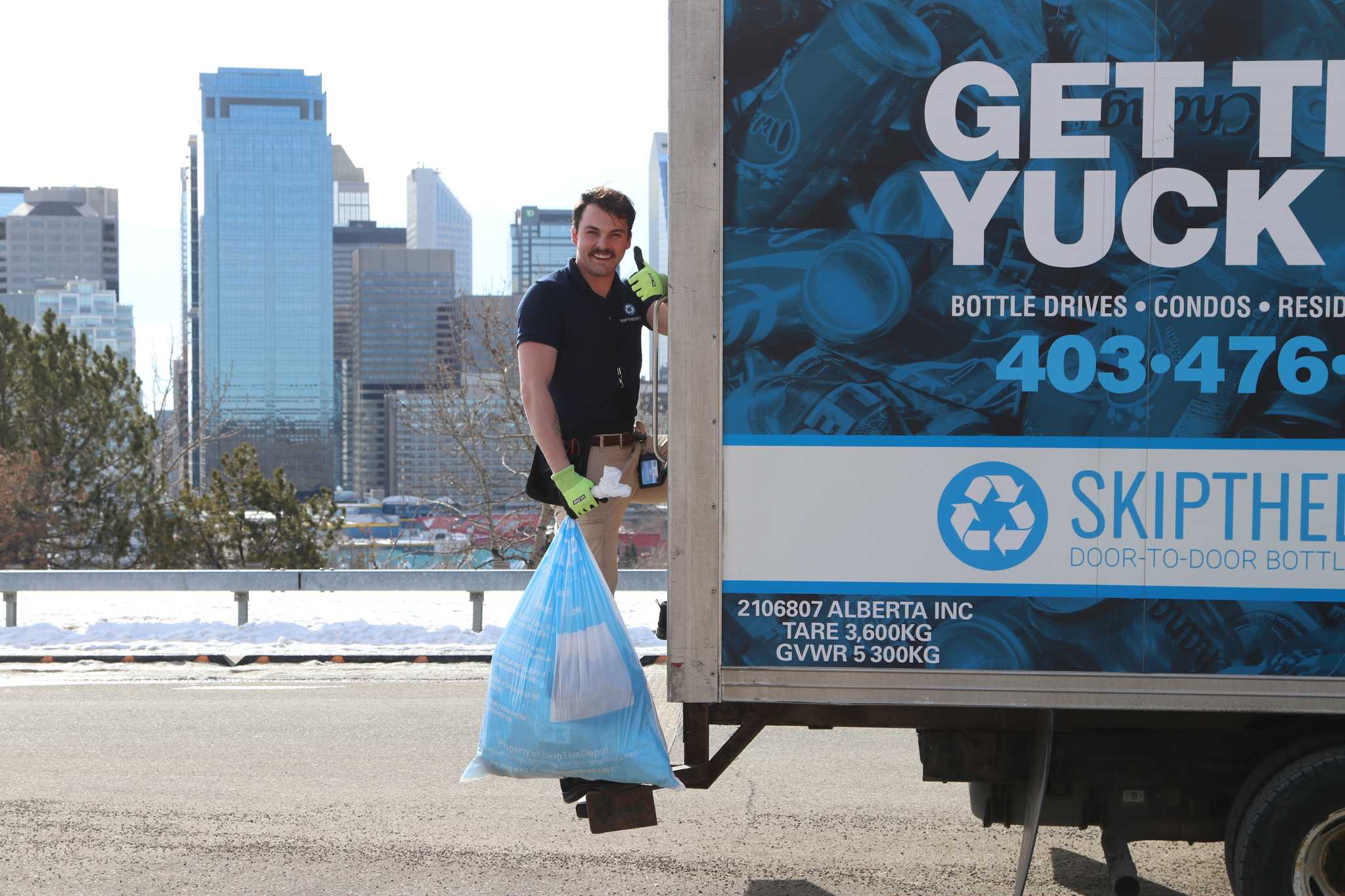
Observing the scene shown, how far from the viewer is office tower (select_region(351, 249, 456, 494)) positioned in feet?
559

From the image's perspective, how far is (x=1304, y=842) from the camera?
3.24 meters

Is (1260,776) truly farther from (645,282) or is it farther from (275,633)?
(275,633)

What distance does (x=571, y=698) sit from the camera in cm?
347

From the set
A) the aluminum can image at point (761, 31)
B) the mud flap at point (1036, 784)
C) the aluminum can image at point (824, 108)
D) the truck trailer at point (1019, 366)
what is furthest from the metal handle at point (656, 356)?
the mud flap at point (1036, 784)

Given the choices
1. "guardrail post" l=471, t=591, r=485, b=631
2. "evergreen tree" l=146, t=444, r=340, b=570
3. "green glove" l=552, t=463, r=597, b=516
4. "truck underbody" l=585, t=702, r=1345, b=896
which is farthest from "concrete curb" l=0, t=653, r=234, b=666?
"evergreen tree" l=146, t=444, r=340, b=570

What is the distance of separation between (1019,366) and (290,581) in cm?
844

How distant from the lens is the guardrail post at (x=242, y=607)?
10148 mm

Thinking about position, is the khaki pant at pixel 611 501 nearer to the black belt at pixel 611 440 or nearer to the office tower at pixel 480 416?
the black belt at pixel 611 440

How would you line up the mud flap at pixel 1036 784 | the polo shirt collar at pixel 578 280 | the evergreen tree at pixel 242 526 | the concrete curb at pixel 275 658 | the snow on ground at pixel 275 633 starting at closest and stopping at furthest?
the mud flap at pixel 1036 784 < the polo shirt collar at pixel 578 280 < the concrete curb at pixel 275 658 < the snow on ground at pixel 275 633 < the evergreen tree at pixel 242 526

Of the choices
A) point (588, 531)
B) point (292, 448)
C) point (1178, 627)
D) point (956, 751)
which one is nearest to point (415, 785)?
point (588, 531)

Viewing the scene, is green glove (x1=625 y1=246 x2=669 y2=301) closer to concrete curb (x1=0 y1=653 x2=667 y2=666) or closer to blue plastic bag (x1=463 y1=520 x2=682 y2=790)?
blue plastic bag (x1=463 y1=520 x2=682 y2=790)

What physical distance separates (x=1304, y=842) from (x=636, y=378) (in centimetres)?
236

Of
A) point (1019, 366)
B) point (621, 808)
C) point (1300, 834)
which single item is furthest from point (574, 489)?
point (1300, 834)

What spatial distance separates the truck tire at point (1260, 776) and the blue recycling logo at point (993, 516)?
0.93 m
